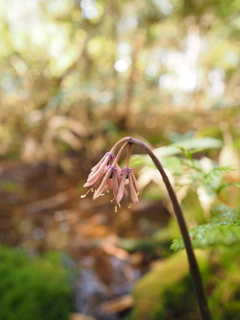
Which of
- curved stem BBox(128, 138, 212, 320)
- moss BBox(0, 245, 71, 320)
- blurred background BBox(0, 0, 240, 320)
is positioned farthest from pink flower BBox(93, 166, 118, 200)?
moss BBox(0, 245, 71, 320)

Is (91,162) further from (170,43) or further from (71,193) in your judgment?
(170,43)

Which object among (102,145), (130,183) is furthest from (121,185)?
(102,145)

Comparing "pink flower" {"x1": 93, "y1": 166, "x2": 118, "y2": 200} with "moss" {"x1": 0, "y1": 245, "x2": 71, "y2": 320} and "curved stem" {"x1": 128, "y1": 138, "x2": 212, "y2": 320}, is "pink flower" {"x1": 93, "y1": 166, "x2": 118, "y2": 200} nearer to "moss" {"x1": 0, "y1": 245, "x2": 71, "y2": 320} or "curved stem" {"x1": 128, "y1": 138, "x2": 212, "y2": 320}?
"curved stem" {"x1": 128, "y1": 138, "x2": 212, "y2": 320}

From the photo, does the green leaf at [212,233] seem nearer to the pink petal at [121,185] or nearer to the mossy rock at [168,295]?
the pink petal at [121,185]

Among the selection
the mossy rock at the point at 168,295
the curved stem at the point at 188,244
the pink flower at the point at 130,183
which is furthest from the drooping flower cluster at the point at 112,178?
the mossy rock at the point at 168,295

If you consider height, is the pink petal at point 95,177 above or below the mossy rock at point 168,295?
above
